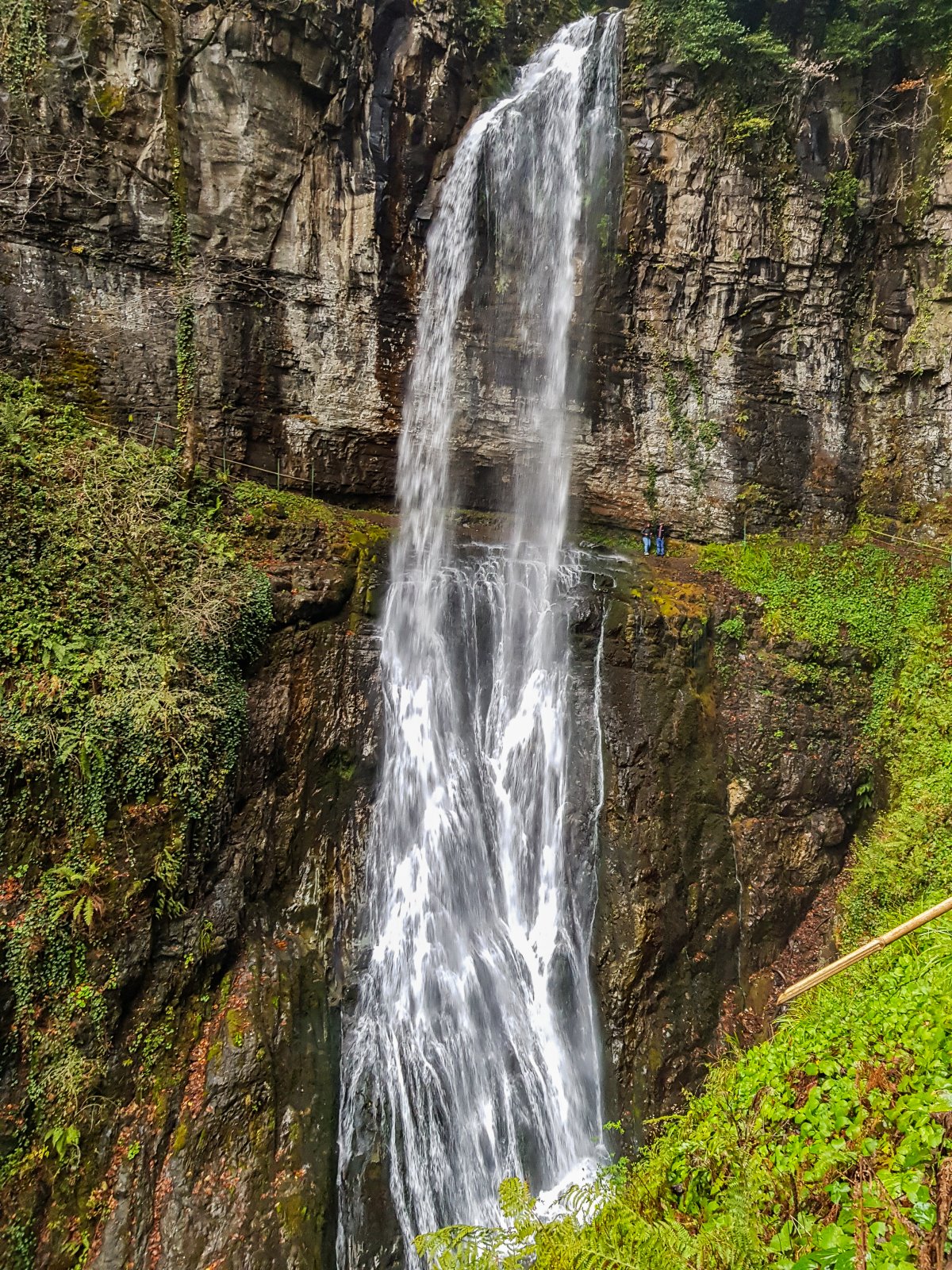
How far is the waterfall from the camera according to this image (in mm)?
6398

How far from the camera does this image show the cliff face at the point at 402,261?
28.8 ft

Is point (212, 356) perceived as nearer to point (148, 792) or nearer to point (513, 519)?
point (513, 519)

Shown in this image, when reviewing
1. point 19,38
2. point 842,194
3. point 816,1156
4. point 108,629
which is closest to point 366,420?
point 108,629

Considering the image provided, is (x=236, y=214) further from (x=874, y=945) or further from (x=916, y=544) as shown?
(x=916, y=544)

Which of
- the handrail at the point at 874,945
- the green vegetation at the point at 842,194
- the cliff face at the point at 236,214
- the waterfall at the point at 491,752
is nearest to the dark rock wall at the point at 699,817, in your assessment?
the waterfall at the point at 491,752

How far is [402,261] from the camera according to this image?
1044 cm

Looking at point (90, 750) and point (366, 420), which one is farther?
point (366, 420)

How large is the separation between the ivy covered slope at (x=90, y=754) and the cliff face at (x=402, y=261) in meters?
2.53

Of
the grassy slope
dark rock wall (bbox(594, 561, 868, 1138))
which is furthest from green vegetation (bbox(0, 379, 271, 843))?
dark rock wall (bbox(594, 561, 868, 1138))

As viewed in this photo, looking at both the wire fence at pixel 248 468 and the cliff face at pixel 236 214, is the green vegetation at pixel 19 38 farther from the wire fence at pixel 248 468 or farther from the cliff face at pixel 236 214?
the wire fence at pixel 248 468

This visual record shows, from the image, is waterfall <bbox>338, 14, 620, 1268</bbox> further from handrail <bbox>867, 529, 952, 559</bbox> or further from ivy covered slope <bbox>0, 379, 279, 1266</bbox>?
handrail <bbox>867, 529, 952, 559</bbox>

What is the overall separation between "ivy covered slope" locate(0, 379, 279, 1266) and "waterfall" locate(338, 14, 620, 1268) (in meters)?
2.18

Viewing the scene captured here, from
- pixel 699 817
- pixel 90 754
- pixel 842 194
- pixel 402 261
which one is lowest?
pixel 699 817

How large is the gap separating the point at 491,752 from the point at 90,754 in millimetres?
4724
